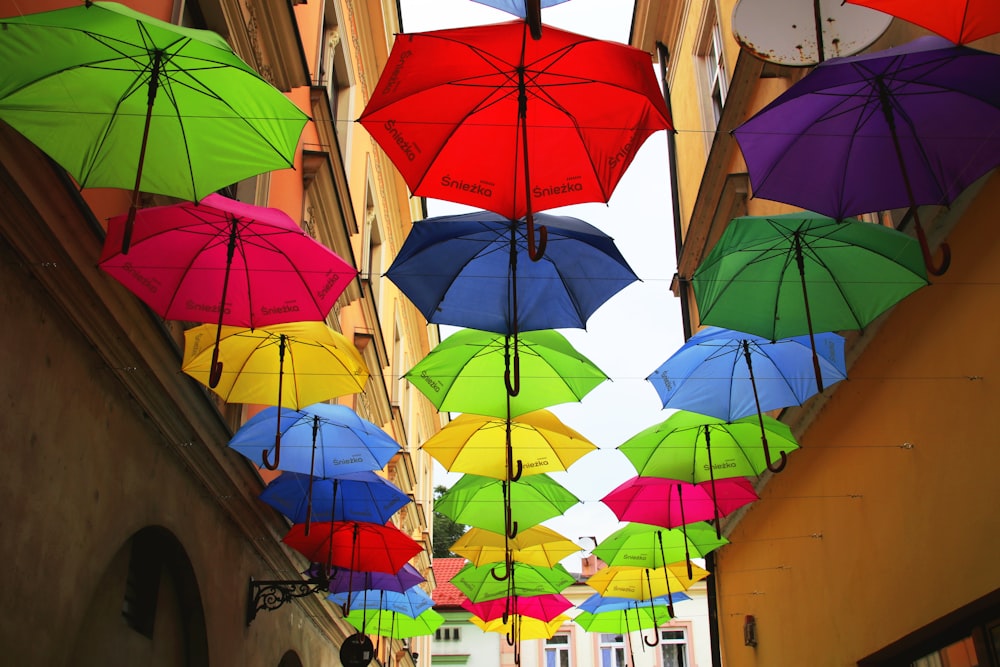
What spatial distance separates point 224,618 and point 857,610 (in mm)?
6368

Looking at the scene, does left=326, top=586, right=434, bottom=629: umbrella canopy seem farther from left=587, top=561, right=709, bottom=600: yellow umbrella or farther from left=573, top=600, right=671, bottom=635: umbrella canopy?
left=573, top=600, right=671, bottom=635: umbrella canopy

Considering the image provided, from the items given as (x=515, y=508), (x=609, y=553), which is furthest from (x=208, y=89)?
(x=609, y=553)

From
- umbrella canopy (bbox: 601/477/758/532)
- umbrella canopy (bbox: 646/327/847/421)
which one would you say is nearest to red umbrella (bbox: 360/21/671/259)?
umbrella canopy (bbox: 646/327/847/421)

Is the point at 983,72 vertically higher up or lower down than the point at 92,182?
higher up

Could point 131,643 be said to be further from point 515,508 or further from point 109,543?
point 515,508

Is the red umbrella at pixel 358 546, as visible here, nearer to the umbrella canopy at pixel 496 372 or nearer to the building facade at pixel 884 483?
the umbrella canopy at pixel 496 372

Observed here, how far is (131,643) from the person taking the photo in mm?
7531

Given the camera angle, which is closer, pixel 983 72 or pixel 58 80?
pixel 58 80

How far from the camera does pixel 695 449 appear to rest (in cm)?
1095

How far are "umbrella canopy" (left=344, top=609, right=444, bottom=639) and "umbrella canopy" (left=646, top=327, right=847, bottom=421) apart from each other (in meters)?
7.49

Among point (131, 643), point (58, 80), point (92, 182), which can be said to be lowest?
point (131, 643)

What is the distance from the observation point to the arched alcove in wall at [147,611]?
690cm

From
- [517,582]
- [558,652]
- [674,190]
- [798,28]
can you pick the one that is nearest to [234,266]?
[798,28]

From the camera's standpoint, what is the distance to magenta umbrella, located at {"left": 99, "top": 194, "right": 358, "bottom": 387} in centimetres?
664
